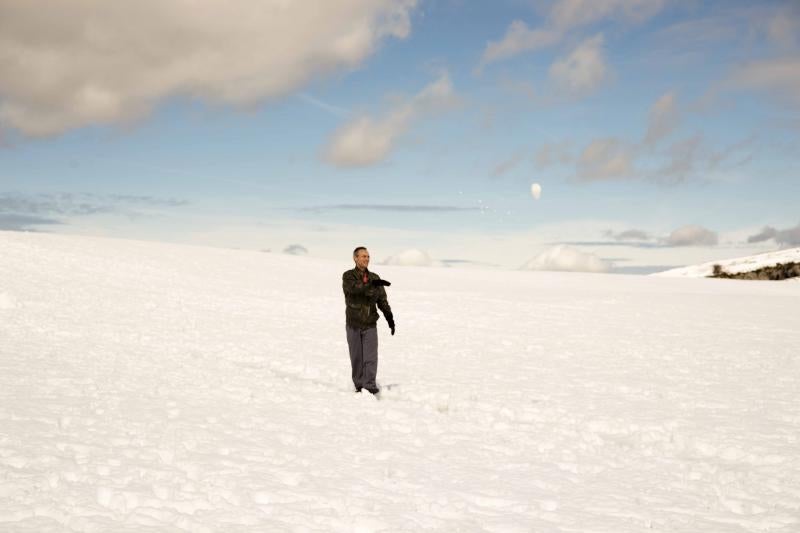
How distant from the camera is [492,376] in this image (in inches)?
571

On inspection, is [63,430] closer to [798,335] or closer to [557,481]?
[557,481]

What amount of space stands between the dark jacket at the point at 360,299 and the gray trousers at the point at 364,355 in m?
0.14

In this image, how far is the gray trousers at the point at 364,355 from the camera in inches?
466

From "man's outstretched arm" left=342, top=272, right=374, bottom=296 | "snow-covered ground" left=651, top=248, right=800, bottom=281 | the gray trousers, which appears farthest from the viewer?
"snow-covered ground" left=651, top=248, right=800, bottom=281

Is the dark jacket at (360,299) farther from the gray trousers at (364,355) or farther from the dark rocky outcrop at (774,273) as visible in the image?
the dark rocky outcrop at (774,273)

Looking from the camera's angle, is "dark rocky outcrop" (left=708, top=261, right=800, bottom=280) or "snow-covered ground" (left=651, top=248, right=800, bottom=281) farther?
"snow-covered ground" (left=651, top=248, right=800, bottom=281)

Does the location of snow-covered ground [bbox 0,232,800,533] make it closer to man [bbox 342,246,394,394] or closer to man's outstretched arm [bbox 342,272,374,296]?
man [bbox 342,246,394,394]

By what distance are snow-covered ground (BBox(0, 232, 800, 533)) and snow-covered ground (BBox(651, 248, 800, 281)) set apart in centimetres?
6199

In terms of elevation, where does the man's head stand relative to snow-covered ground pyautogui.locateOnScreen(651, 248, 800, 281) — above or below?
below

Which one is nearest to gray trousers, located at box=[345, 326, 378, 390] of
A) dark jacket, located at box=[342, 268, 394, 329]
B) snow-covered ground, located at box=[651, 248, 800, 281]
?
dark jacket, located at box=[342, 268, 394, 329]

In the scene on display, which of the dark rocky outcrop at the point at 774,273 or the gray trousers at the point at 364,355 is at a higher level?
the dark rocky outcrop at the point at 774,273

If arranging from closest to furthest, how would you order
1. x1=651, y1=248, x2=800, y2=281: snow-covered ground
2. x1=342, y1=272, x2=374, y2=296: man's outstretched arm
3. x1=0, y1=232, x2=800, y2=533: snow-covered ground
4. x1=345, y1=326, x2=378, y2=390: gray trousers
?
x1=0, y1=232, x2=800, y2=533: snow-covered ground, x1=342, y1=272, x2=374, y2=296: man's outstretched arm, x1=345, y1=326, x2=378, y2=390: gray trousers, x1=651, y1=248, x2=800, y2=281: snow-covered ground

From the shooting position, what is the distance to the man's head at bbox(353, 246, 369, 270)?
11.6 m

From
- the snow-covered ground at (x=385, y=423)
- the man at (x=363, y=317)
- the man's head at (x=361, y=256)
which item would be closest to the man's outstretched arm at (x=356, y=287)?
the man at (x=363, y=317)
